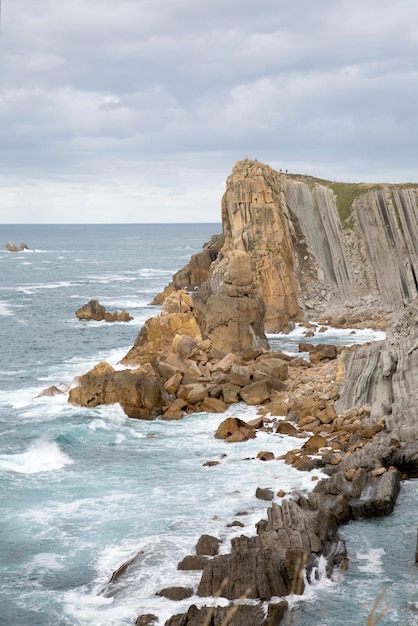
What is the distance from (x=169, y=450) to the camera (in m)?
33.5

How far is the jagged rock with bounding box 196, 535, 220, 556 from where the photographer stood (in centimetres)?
2188

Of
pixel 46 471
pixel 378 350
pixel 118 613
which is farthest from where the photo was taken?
pixel 378 350

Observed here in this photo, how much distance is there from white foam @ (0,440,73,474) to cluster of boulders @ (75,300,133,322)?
40.7 meters

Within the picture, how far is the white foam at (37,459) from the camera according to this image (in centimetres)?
3148

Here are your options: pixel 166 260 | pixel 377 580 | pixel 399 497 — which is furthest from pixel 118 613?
pixel 166 260

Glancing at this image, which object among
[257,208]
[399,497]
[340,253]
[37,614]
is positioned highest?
[257,208]

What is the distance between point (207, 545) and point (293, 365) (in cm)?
2539

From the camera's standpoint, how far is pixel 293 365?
152 feet

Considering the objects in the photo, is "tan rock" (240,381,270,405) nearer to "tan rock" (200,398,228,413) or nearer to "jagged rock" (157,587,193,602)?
"tan rock" (200,398,228,413)

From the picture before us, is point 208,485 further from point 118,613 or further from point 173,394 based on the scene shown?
point 173,394

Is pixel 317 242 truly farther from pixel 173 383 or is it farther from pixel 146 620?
pixel 146 620

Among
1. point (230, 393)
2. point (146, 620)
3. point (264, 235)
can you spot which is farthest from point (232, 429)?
point (264, 235)

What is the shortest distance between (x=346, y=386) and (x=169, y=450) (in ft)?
36.2

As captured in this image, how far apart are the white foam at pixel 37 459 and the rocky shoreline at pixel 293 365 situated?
6432 millimetres
